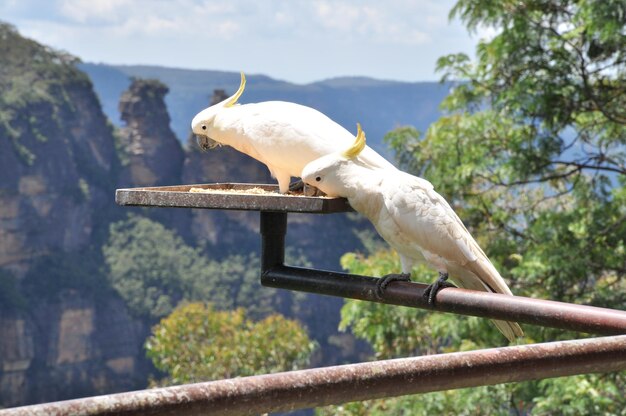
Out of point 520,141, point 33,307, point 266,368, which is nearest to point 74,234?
point 33,307

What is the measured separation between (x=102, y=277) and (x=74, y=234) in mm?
2182

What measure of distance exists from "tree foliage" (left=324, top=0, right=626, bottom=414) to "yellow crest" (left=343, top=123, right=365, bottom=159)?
114 inches

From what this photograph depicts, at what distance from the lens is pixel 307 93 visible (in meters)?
69.2

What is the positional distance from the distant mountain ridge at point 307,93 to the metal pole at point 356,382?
205 ft

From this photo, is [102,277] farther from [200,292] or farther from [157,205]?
[157,205]

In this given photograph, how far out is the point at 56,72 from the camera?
3400cm

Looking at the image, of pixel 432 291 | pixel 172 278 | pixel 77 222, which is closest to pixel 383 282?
pixel 432 291

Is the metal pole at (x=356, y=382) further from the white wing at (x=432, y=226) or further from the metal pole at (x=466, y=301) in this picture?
the white wing at (x=432, y=226)

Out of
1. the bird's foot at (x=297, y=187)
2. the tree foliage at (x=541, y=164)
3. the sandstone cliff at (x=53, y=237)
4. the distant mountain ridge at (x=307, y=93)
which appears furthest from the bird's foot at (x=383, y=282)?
the distant mountain ridge at (x=307, y=93)

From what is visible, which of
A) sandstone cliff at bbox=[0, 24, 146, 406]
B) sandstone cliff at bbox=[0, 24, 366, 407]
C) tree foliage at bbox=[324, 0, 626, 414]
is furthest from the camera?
sandstone cliff at bbox=[0, 24, 366, 407]

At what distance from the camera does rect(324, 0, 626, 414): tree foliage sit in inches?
174

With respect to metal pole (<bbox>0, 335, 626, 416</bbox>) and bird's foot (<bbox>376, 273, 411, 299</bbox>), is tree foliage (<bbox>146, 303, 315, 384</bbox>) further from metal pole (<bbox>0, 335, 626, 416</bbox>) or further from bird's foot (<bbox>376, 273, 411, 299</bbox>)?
metal pole (<bbox>0, 335, 626, 416</bbox>)

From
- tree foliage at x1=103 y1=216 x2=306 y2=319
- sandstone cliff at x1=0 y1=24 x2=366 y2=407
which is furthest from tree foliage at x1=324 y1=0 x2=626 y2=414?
tree foliage at x1=103 y1=216 x2=306 y2=319

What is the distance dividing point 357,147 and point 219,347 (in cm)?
1173
